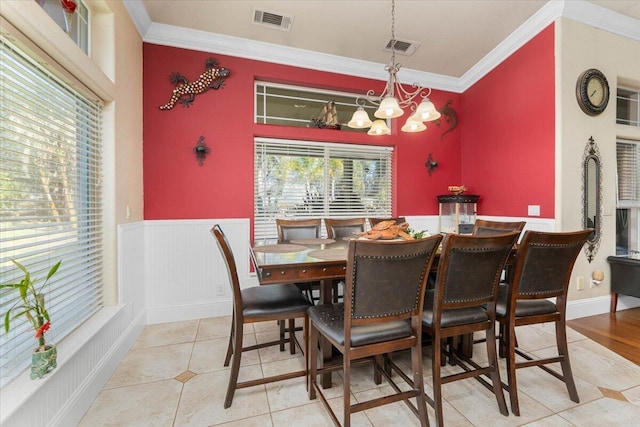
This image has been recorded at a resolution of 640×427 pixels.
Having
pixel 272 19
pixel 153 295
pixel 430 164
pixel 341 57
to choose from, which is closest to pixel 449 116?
pixel 430 164

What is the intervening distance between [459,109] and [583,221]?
86.6 inches

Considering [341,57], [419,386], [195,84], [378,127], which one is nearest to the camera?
[419,386]

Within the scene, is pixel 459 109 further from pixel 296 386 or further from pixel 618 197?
pixel 296 386

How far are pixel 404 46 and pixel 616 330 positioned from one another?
3695 millimetres

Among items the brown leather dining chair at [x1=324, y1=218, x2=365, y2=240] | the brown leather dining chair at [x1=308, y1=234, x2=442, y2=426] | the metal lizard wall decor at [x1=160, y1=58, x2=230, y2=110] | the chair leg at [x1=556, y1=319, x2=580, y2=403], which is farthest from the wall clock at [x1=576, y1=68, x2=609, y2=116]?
the metal lizard wall decor at [x1=160, y1=58, x2=230, y2=110]

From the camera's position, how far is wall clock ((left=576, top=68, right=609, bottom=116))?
2.95 m

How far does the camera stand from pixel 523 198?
3.29 meters

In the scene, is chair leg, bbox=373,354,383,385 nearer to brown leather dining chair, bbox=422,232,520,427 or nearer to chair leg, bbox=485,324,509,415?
brown leather dining chair, bbox=422,232,520,427

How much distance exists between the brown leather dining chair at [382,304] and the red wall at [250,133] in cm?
228

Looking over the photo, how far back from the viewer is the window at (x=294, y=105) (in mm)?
3535

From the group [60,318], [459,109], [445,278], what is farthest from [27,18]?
[459,109]

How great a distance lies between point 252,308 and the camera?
1792mm

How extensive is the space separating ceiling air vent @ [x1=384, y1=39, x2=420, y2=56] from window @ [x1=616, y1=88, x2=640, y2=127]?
2.54 m

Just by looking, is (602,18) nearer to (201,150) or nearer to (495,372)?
(495,372)
